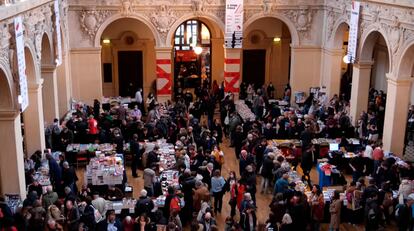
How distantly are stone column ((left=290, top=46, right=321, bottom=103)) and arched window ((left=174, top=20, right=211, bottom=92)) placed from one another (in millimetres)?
5056

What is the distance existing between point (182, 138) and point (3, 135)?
564 centimetres

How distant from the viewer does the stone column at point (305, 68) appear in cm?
2483

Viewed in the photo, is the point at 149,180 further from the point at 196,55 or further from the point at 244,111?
the point at 196,55

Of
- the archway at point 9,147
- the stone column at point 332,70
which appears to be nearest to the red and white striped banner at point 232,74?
the stone column at point 332,70

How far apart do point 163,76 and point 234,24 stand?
12.9 feet

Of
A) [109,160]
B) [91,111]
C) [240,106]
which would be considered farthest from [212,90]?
[109,160]

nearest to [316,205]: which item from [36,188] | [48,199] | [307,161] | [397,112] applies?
[307,161]

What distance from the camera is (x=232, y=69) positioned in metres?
25.4

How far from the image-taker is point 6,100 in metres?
13.7

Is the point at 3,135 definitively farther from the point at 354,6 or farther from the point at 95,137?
the point at 354,6

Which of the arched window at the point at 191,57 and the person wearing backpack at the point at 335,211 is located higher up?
the arched window at the point at 191,57

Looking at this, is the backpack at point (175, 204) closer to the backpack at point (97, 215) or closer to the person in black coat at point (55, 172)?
the backpack at point (97, 215)

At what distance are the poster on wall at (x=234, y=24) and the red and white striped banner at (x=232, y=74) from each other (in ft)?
2.87

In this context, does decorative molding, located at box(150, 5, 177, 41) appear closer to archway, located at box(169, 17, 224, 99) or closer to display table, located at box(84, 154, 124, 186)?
archway, located at box(169, 17, 224, 99)
